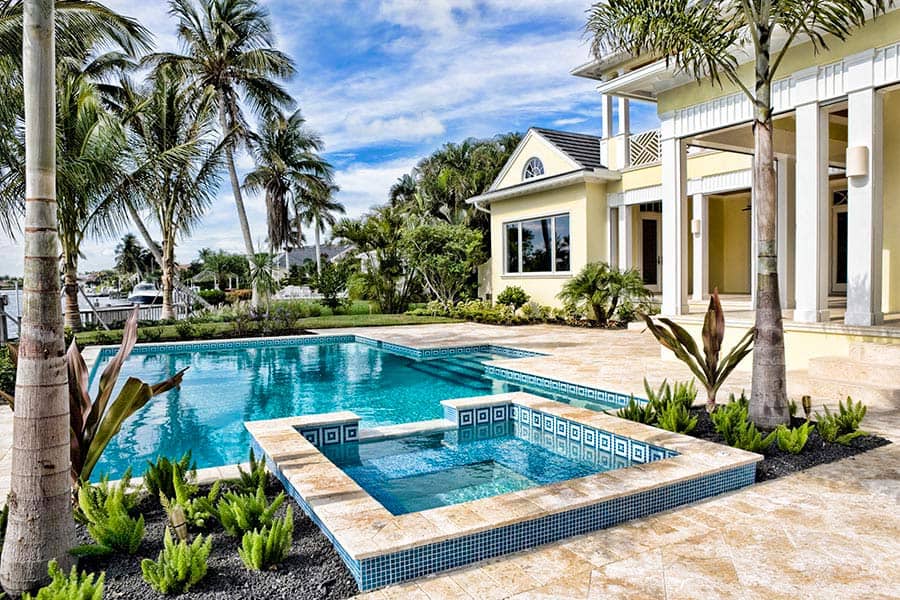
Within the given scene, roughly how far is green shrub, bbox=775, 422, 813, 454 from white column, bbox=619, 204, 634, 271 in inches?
507

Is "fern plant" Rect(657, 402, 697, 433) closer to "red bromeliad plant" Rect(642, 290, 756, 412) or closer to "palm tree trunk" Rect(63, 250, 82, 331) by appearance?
"red bromeliad plant" Rect(642, 290, 756, 412)

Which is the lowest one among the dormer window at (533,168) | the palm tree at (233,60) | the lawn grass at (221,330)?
the lawn grass at (221,330)

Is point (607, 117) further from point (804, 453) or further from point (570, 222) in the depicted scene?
point (804, 453)

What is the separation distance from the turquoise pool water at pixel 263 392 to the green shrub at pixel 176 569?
128 inches

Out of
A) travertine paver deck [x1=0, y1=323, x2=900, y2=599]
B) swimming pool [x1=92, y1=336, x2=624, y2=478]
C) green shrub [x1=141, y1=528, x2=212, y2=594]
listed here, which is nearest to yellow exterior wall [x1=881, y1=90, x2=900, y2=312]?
swimming pool [x1=92, y1=336, x2=624, y2=478]

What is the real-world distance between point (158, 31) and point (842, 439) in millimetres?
23392

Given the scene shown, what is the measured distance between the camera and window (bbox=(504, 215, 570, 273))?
746 inches

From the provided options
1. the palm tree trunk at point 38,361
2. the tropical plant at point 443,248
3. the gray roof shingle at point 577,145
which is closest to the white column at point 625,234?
the gray roof shingle at point 577,145

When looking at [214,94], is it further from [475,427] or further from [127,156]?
[475,427]

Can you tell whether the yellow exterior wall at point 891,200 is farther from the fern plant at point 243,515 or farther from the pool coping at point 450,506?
the fern plant at point 243,515

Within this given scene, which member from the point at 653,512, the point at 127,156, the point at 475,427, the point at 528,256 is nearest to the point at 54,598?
the point at 653,512

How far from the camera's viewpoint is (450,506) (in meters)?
3.92

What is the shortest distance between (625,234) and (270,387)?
11.6m

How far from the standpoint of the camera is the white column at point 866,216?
821 cm
